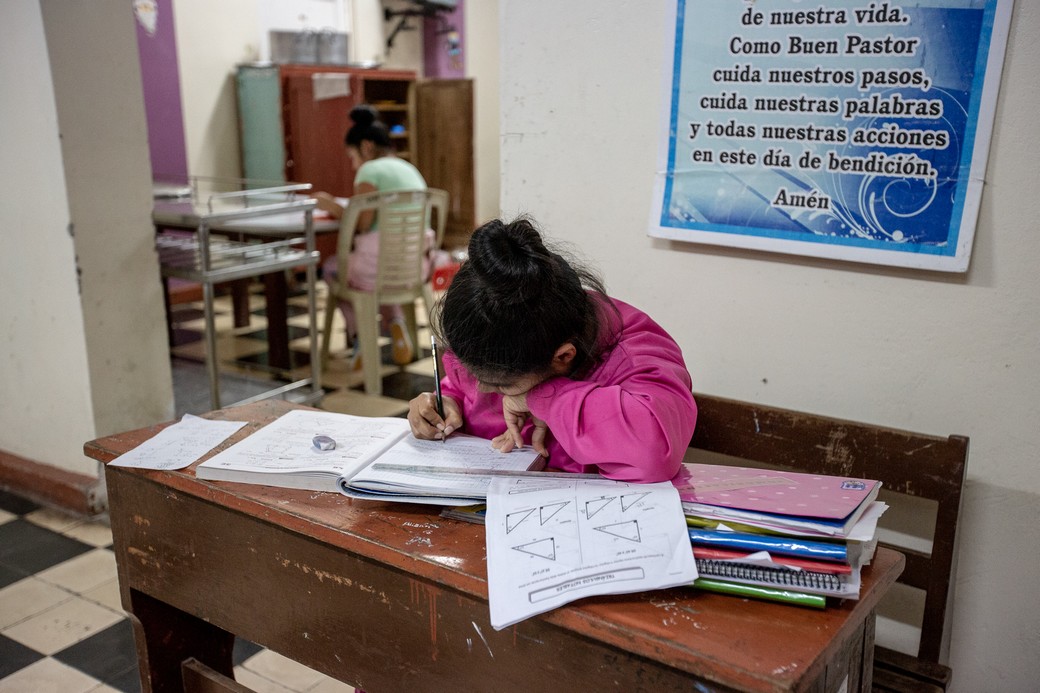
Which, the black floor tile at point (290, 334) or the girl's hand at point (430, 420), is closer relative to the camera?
the girl's hand at point (430, 420)

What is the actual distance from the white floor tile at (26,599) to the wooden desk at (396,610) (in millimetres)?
1010

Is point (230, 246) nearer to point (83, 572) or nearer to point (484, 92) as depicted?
point (83, 572)

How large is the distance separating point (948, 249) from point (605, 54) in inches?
30.2

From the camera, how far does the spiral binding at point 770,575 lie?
0.93m

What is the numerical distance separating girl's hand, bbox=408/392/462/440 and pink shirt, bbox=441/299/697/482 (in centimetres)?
18

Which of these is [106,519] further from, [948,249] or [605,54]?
[948,249]

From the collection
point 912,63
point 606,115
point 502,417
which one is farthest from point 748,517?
point 606,115

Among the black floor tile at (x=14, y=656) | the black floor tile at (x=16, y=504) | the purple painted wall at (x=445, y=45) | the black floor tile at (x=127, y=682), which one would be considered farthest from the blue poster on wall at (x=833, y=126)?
the purple painted wall at (x=445, y=45)

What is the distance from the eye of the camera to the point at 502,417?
1462 millimetres

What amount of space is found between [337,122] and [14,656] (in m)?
4.75

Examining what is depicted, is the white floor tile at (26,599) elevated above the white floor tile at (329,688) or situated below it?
below

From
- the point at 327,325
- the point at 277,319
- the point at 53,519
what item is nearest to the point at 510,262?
the point at 53,519

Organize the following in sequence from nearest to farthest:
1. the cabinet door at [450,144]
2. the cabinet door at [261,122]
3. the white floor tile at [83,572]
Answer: the white floor tile at [83,572] < the cabinet door at [261,122] < the cabinet door at [450,144]

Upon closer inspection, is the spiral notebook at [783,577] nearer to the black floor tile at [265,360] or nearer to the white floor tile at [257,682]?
the white floor tile at [257,682]
